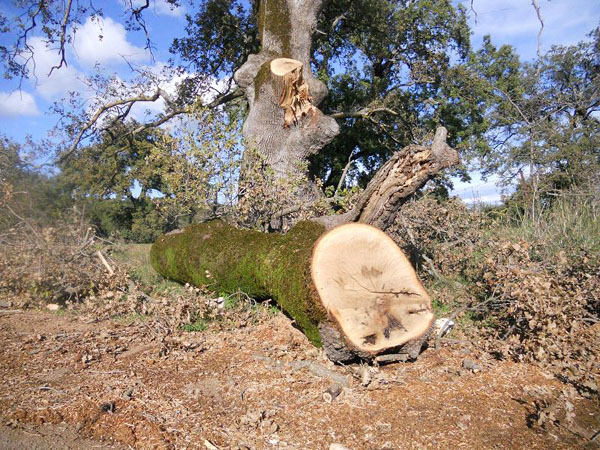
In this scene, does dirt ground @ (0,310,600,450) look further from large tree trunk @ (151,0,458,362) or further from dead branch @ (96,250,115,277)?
dead branch @ (96,250,115,277)

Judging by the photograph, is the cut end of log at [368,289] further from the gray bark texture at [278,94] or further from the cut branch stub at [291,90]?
the cut branch stub at [291,90]

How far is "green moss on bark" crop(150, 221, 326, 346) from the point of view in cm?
348

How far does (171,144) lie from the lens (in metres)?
5.90

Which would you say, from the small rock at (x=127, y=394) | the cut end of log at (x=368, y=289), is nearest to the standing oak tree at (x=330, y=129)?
the cut end of log at (x=368, y=289)

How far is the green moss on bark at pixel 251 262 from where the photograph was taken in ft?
11.4

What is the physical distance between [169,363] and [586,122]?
18986 millimetres

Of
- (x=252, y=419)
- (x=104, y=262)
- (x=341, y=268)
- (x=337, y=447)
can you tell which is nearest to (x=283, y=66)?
(x=104, y=262)

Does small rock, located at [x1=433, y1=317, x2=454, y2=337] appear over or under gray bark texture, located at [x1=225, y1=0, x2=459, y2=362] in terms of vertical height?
under

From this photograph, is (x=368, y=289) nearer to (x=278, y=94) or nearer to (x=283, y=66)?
(x=278, y=94)

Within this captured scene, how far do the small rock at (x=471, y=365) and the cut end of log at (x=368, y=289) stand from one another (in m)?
0.43

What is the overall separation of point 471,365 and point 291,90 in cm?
543

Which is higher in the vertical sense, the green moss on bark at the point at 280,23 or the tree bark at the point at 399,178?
the green moss on bark at the point at 280,23

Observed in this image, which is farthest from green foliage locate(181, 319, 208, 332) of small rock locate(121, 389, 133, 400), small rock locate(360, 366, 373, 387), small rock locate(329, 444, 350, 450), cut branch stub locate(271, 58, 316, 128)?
cut branch stub locate(271, 58, 316, 128)

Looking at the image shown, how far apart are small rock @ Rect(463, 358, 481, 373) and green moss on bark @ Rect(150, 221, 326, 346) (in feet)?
4.06
